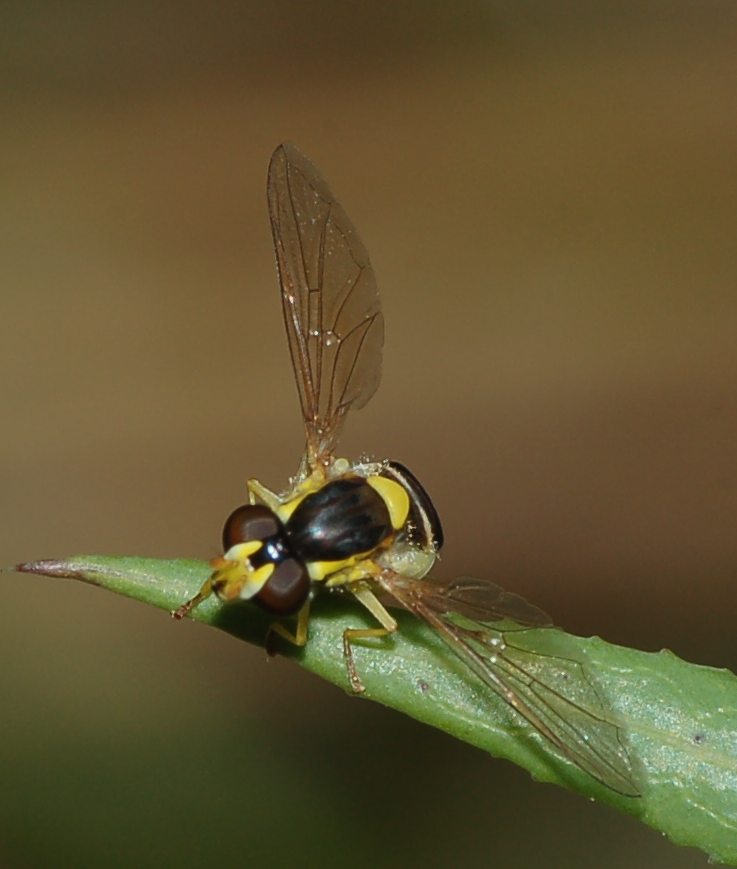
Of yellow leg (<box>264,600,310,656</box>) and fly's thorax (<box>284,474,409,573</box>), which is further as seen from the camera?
fly's thorax (<box>284,474,409,573</box>)

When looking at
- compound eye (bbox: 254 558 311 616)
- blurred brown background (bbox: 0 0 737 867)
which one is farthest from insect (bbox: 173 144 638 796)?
blurred brown background (bbox: 0 0 737 867)

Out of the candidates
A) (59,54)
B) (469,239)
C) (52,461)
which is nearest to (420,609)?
(52,461)

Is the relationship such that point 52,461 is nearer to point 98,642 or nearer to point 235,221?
point 98,642

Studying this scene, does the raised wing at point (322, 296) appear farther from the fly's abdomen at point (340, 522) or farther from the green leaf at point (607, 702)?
the green leaf at point (607, 702)

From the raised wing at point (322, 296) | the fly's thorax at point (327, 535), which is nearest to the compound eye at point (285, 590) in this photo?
the fly's thorax at point (327, 535)

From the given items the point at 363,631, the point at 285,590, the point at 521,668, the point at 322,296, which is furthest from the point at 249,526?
the point at 322,296

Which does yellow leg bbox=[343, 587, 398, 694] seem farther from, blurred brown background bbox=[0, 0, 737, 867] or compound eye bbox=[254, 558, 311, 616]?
blurred brown background bbox=[0, 0, 737, 867]
